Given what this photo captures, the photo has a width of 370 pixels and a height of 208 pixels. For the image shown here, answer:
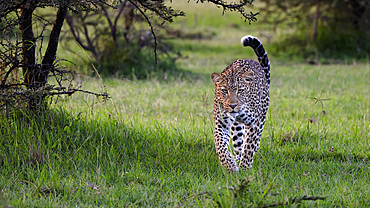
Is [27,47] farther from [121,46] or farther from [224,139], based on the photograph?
[121,46]

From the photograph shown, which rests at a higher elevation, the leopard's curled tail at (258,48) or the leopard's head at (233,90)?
the leopard's curled tail at (258,48)

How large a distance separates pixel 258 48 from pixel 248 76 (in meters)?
1.03

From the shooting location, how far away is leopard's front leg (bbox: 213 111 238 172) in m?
5.26

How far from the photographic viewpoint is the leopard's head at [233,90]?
17.0 ft

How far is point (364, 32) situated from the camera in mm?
16516

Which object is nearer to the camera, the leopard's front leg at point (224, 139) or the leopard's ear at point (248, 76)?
the leopard's front leg at point (224, 139)

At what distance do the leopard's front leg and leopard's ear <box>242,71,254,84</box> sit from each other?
493 millimetres

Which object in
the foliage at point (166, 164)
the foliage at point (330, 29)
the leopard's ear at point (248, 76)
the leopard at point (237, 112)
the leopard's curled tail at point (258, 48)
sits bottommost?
the foliage at point (166, 164)

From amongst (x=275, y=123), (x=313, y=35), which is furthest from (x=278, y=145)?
(x=313, y=35)

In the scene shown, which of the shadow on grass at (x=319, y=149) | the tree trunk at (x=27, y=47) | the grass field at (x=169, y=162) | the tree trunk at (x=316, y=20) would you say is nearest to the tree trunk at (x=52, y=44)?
the tree trunk at (x=27, y=47)

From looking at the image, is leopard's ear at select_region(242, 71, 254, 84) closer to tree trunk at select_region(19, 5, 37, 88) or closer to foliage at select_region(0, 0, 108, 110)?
foliage at select_region(0, 0, 108, 110)

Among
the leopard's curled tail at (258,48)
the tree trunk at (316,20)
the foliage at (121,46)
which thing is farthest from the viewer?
the tree trunk at (316,20)

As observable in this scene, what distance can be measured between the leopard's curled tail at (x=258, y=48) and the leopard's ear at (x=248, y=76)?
60cm

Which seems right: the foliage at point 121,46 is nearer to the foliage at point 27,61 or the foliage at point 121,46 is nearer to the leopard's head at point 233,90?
the foliage at point 27,61
